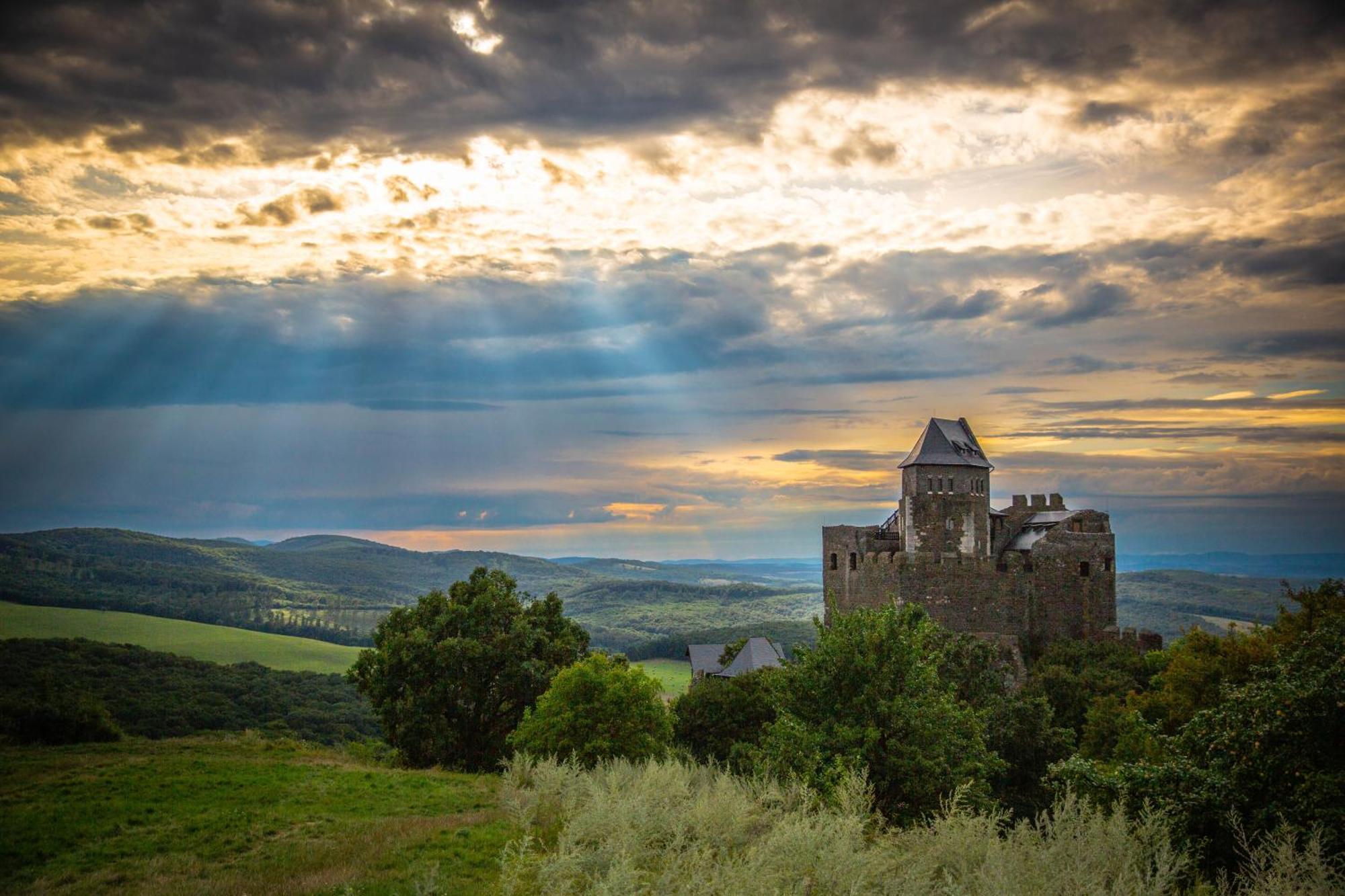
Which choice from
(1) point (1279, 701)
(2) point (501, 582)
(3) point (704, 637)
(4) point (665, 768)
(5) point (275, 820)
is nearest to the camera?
(1) point (1279, 701)

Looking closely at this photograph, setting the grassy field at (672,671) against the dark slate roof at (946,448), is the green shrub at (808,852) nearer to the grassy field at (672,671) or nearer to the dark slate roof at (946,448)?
the dark slate roof at (946,448)

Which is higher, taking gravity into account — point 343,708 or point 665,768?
point 665,768

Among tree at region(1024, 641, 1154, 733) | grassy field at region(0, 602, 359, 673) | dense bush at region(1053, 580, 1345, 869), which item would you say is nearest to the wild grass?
dense bush at region(1053, 580, 1345, 869)

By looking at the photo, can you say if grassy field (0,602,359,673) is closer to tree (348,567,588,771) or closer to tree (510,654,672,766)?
tree (348,567,588,771)

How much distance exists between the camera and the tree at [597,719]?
30.4 metres

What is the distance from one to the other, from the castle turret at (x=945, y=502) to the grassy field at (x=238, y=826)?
29047 millimetres

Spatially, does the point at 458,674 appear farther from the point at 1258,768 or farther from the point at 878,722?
the point at 1258,768

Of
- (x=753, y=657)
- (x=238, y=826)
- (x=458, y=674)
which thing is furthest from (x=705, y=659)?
(x=238, y=826)

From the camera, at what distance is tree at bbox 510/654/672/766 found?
30406 mm

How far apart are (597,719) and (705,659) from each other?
45288 mm

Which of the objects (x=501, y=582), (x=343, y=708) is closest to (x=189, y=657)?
(x=343, y=708)

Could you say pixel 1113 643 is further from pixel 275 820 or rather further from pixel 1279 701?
pixel 275 820

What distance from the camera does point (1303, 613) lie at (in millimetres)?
27969

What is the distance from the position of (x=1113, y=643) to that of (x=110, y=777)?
4516 centimetres
